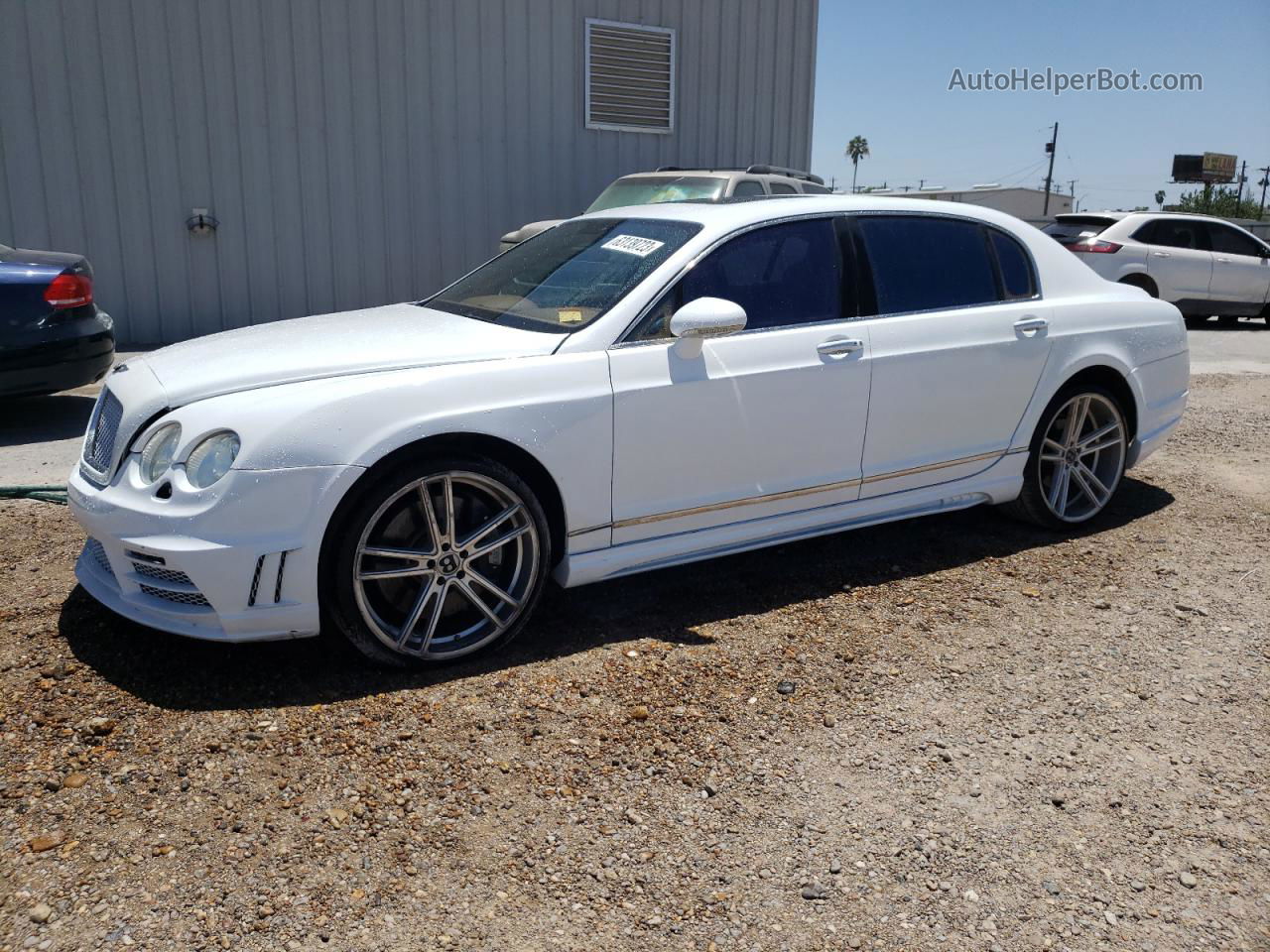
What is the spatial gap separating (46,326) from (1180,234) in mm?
13440

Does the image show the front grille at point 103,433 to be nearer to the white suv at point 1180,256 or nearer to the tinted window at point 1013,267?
the tinted window at point 1013,267

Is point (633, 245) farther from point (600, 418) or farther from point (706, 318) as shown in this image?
point (600, 418)

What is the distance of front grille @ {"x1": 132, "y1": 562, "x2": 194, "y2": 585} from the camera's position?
10.6ft

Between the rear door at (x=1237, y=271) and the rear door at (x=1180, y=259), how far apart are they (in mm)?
181

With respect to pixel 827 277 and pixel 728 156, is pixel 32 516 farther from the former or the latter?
pixel 728 156

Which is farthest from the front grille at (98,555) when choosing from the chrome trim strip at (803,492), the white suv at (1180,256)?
the white suv at (1180,256)

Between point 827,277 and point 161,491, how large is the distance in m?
2.62

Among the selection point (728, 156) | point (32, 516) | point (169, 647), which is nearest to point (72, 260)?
point (32, 516)

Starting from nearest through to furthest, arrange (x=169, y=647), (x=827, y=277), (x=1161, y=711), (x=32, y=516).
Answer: (x=1161, y=711)
(x=169, y=647)
(x=827, y=277)
(x=32, y=516)

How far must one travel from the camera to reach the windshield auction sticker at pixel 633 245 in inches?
162

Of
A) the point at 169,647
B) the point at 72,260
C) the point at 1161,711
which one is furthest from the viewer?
the point at 72,260

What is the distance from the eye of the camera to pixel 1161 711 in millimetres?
3385

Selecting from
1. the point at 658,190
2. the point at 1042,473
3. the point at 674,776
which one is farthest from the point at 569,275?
the point at 658,190

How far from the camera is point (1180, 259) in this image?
46.0 feet
